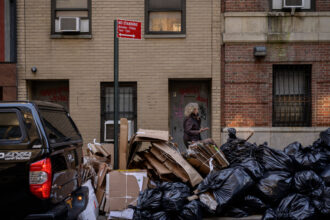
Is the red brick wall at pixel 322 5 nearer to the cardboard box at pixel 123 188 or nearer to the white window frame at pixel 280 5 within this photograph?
the white window frame at pixel 280 5

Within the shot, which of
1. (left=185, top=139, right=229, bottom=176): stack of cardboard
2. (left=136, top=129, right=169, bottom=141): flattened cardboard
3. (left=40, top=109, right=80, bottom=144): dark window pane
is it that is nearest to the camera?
(left=40, top=109, right=80, bottom=144): dark window pane

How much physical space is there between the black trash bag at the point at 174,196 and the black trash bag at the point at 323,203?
1.85 m

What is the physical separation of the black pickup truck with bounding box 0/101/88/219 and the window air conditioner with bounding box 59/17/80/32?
5.12 metres

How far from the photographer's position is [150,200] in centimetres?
454

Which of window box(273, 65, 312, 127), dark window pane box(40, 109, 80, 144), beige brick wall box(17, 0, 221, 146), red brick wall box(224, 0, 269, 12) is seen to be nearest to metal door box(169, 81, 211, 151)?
beige brick wall box(17, 0, 221, 146)

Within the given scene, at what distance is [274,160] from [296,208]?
2.80ft

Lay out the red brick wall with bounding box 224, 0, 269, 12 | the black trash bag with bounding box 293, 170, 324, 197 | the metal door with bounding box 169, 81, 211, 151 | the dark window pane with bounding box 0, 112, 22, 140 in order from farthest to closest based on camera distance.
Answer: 1. the metal door with bounding box 169, 81, 211, 151
2. the red brick wall with bounding box 224, 0, 269, 12
3. the black trash bag with bounding box 293, 170, 324, 197
4. the dark window pane with bounding box 0, 112, 22, 140

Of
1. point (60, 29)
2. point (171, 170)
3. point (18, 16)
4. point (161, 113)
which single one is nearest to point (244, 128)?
point (161, 113)

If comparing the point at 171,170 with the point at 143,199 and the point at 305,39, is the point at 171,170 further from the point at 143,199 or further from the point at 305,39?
the point at 305,39

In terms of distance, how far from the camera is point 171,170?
529 centimetres

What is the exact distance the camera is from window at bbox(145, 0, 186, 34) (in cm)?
859

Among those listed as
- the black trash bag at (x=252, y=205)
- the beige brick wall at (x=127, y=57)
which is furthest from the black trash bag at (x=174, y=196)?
the beige brick wall at (x=127, y=57)

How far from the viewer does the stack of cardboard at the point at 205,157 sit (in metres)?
5.29

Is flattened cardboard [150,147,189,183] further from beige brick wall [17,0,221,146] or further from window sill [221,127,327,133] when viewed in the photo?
window sill [221,127,327,133]
